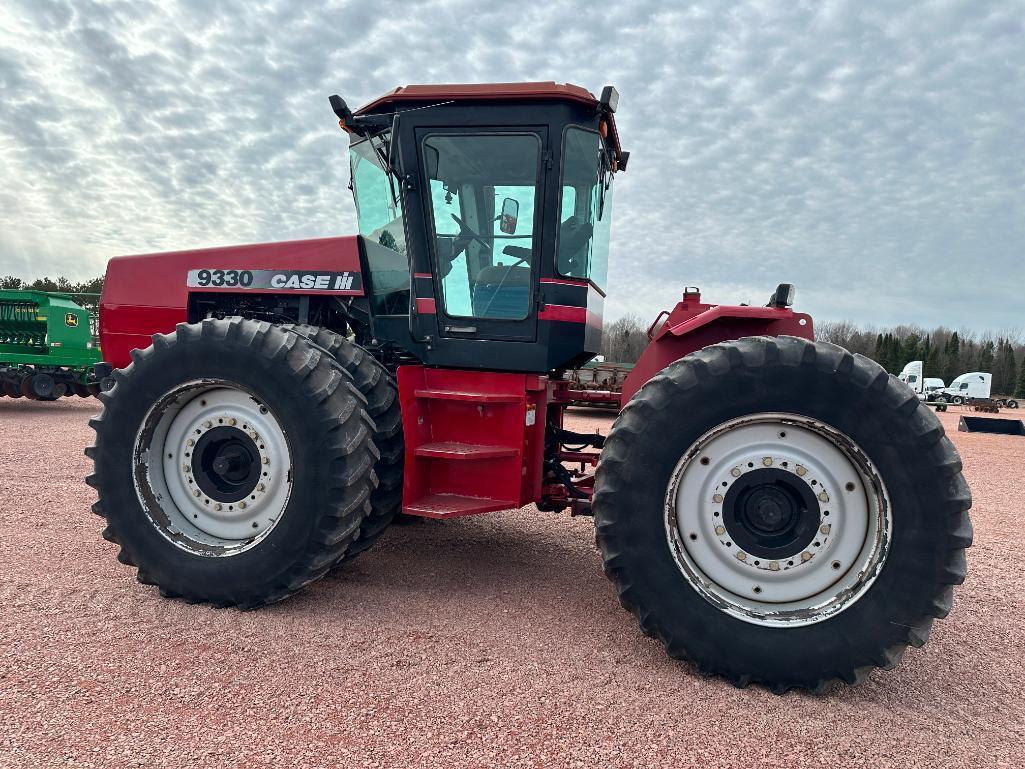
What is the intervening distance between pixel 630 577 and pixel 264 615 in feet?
6.06

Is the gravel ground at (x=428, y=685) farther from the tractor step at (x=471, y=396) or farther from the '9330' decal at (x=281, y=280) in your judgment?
the '9330' decal at (x=281, y=280)

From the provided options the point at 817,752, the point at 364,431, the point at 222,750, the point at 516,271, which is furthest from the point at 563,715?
the point at 516,271

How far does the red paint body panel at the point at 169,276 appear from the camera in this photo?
4.12 metres

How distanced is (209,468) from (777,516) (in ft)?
9.72

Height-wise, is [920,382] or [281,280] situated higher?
[281,280]

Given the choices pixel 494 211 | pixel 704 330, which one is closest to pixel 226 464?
pixel 494 211

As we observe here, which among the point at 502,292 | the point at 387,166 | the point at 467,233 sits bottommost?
the point at 502,292

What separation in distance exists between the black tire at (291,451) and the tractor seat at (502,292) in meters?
0.95

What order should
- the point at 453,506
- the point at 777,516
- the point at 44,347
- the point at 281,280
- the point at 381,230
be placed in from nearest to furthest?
1. the point at 777,516
2. the point at 453,506
3. the point at 381,230
4. the point at 281,280
5. the point at 44,347

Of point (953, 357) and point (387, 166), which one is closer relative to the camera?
point (387, 166)

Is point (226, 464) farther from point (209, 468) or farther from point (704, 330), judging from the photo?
point (704, 330)

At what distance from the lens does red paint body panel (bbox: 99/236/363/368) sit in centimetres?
412

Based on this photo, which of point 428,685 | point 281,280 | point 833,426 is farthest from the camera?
point 281,280

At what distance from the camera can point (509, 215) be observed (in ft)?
12.0
